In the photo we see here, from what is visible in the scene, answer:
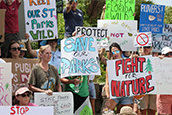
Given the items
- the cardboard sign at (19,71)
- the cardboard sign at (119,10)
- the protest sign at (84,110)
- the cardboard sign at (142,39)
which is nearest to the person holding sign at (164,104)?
the cardboard sign at (142,39)

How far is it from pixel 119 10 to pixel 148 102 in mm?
2373

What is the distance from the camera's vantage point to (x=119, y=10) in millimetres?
7465

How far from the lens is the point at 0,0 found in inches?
238

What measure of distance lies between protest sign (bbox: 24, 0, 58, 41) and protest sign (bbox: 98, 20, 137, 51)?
1179 mm

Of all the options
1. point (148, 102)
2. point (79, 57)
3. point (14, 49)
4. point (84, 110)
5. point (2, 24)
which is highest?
point (2, 24)

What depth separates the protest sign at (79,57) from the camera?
5.40m

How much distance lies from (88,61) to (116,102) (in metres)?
0.99

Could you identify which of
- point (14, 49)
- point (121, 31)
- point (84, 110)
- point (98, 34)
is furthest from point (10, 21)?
point (121, 31)

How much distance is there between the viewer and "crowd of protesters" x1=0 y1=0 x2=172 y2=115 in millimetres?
4758

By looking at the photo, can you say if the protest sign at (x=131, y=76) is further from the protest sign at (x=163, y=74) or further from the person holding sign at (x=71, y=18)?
the person holding sign at (x=71, y=18)

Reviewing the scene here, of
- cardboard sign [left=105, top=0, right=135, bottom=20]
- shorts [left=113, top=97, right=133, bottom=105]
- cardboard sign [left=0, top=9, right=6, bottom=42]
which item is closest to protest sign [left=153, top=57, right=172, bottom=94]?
shorts [left=113, top=97, right=133, bottom=105]

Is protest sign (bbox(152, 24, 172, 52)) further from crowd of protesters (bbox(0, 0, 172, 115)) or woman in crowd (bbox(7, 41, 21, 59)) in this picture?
woman in crowd (bbox(7, 41, 21, 59))

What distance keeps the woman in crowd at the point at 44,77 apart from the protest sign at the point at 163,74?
240 cm

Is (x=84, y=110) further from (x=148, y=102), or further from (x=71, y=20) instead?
(x=71, y=20)
